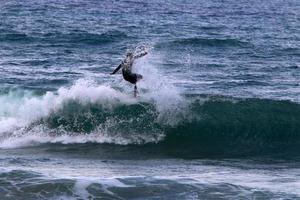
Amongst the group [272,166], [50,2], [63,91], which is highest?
[50,2]

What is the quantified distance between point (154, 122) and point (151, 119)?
0.12 meters

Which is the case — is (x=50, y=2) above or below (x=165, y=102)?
above

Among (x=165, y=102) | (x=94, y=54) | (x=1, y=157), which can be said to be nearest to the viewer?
(x=1, y=157)

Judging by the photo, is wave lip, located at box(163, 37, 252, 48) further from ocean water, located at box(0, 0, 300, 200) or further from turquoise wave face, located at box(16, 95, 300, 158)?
turquoise wave face, located at box(16, 95, 300, 158)

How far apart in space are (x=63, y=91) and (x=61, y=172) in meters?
6.60

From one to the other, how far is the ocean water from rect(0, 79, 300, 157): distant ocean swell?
33 millimetres

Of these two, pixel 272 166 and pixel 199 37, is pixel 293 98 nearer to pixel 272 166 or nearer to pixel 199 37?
pixel 272 166

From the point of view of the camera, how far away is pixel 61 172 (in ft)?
46.7

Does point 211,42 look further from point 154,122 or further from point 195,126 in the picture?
point 154,122

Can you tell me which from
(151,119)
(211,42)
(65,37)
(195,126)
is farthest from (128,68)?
(65,37)

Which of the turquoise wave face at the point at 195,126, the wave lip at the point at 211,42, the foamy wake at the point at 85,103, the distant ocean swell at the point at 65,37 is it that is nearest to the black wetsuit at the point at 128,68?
the turquoise wave face at the point at 195,126

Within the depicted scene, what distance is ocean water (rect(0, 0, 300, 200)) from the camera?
43.3ft

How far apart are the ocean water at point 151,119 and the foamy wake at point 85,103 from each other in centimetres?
3

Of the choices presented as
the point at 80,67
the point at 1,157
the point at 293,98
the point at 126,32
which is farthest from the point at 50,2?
the point at 1,157
